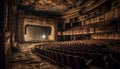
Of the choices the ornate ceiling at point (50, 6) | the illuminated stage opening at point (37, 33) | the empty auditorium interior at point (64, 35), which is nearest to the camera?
the empty auditorium interior at point (64, 35)

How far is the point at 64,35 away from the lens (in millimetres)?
13750

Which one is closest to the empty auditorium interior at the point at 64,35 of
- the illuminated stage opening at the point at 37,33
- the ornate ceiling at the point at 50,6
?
the ornate ceiling at the point at 50,6

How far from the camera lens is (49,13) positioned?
535 inches

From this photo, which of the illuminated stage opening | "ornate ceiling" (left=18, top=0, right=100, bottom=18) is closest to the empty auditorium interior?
"ornate ceiling" (left=18, top=0, right=100, bottom=18)

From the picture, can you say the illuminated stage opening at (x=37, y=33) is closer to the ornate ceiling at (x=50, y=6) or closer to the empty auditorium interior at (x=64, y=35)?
the empty auditorium interior at (x=64, y=35)

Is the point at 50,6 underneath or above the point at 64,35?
above

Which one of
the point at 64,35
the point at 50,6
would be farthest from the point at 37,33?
the point at 50,6

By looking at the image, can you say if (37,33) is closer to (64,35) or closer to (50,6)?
(64,35)

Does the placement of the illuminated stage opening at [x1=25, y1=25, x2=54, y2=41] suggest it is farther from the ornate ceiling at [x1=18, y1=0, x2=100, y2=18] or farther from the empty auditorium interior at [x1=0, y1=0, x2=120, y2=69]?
the ornate ceiling at [x1=18, y1=0, x2=100, y2=18]

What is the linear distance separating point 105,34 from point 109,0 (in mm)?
2657

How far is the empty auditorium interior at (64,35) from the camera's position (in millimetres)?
3369

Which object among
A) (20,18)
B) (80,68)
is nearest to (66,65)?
(80,68)

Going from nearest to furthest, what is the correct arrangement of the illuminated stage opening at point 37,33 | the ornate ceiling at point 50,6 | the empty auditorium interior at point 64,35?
the empty auditorium interior at point 64,35 → the ornate ceiling at point 50,6 → the illuminated stage opening at point 37,33

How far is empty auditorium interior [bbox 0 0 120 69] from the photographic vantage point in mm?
3369
